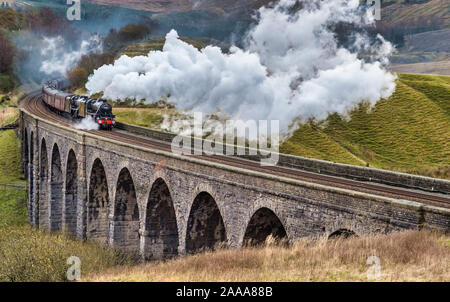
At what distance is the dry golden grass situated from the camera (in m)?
15.7

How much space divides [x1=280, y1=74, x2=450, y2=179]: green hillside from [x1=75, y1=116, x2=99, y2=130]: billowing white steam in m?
18.2

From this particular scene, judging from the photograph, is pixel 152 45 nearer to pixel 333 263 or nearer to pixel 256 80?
pixel 256 80

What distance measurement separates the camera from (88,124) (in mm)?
51188

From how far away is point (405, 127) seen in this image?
65562 mm

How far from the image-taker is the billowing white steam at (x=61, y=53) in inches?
4781

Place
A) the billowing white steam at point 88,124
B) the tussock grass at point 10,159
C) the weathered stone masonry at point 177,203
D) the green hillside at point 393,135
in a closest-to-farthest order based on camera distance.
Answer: the weathered stone masonry at point 177,203 < the billowing white steam at point 88,124 < the green hillside at point 393,135 < the tussock grass at point 10,159

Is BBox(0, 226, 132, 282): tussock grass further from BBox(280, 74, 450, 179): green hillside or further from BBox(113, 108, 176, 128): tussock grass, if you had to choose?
BBox(113, 108, 176, 128): tussock grass

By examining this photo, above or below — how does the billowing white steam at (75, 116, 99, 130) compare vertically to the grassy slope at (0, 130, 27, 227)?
above

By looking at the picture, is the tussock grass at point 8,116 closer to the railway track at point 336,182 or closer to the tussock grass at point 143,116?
the tussock grass at point 143,116

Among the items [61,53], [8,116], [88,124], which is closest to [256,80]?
[88,124]

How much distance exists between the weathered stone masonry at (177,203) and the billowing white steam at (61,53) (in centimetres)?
7346

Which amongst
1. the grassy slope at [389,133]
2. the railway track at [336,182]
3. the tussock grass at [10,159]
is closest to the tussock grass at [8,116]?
the tussock grass at [10,159]

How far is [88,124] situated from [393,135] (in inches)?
1333

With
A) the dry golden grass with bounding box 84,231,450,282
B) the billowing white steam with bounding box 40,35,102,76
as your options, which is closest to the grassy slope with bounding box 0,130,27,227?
the dry golden grass with bounding box 84,231,450,282
